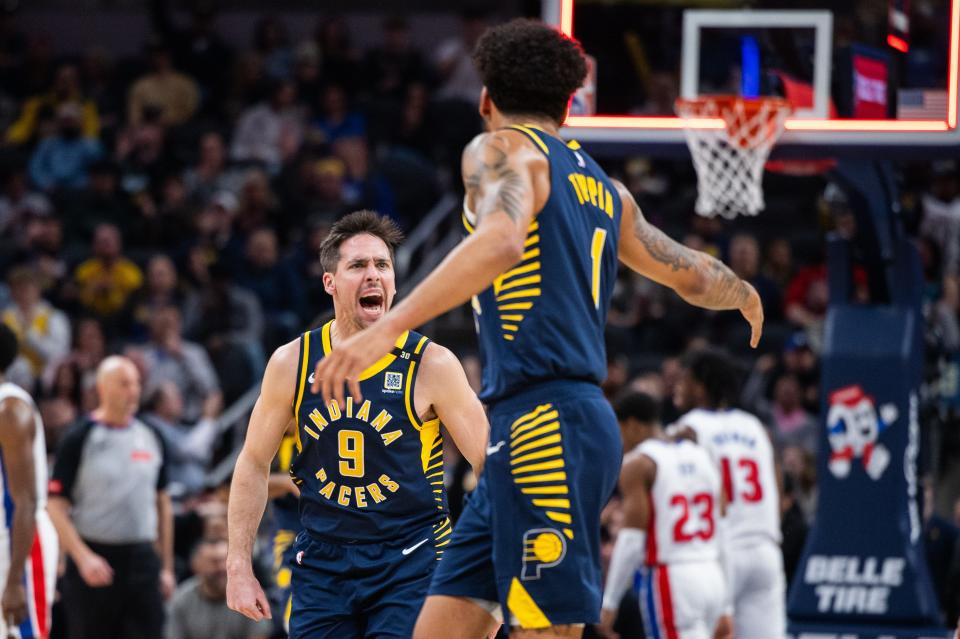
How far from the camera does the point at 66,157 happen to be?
17.1 metres

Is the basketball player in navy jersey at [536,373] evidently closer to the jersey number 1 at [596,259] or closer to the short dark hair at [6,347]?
the jersey number 1 at [596,259]

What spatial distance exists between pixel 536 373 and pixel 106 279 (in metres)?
11.4

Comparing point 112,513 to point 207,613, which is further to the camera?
point 207,613

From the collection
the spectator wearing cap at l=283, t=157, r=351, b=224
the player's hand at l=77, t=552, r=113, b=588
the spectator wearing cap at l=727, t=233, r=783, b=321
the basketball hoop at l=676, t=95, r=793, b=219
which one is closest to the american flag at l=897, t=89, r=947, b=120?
the basketball hoop at l=676, t=95, r=793, b=219

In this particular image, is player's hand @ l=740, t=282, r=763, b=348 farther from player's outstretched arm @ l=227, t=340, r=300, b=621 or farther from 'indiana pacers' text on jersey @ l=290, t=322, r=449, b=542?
player's outstretched arm @ l=227, t=340, r=300, b=621

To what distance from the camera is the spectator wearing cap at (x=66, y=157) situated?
56.2 feet

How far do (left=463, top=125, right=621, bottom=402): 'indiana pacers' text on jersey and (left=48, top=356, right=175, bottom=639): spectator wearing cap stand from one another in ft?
20.6

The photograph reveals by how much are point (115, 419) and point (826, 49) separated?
5235mm

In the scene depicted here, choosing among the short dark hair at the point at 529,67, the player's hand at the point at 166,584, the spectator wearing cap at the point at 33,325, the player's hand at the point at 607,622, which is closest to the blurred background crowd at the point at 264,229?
the spectator wearing cap at the point at 33,325

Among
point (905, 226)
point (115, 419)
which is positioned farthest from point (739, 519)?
point (115, 419)

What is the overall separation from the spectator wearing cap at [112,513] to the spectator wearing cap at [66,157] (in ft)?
23.9

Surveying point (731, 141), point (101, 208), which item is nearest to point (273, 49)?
point (101, 208)

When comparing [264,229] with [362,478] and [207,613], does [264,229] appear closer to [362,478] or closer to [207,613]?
[207,613]

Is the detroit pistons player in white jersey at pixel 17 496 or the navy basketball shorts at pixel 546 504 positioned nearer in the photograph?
the navy basketball shorts at pixel 546 504
